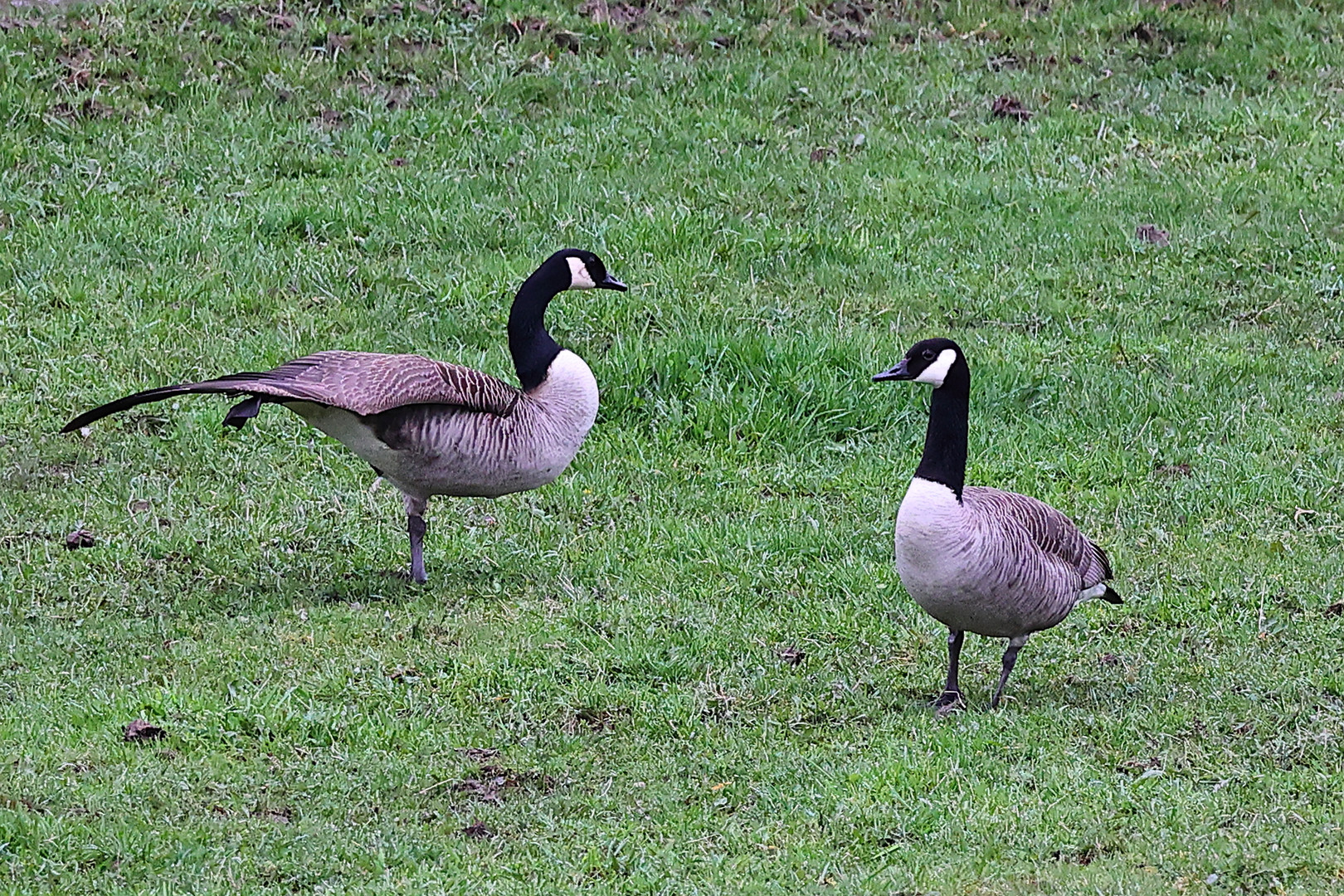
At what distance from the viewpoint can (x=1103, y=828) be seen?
535 centimetres

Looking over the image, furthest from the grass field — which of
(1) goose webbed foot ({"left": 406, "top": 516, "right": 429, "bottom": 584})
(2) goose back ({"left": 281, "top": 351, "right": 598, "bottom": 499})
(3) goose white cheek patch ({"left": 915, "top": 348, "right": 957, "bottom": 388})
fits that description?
(3) goose white cheek patch ({"left": 915, "top": 348, "right": 957, "bottom": 388})

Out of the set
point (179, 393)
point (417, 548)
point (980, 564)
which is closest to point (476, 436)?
point (417, 548)

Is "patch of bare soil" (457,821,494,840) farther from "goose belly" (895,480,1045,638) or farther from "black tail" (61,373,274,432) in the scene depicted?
"black tail" (61,373,274,432)

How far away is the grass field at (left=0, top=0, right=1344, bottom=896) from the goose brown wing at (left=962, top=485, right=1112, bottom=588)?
474mm

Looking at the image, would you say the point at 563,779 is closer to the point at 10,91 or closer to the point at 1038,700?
the point at 1038,700

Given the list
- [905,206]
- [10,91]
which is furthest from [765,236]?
[10,91]

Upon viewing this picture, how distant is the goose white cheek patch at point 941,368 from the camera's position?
6.18 metres

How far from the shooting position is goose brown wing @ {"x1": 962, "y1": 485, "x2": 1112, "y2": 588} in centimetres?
640

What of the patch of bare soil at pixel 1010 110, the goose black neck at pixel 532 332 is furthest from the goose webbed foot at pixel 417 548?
the patch of bare soil at pixel 1010 110

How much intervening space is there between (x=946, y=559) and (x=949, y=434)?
0.49m

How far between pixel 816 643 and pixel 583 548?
58.9 inches

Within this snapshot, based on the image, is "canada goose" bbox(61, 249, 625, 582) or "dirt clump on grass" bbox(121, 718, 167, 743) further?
"canada goose" bbox(61, 249, 625, 582)

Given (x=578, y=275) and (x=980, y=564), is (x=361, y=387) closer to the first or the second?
(x=578, y=275)

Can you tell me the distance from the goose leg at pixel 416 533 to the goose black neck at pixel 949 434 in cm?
255
